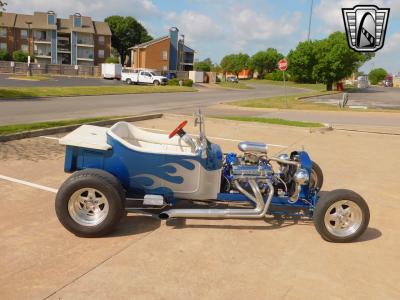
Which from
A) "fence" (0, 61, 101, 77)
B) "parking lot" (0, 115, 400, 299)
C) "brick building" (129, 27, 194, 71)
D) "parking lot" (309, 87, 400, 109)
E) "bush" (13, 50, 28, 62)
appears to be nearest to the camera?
"parking lot" (0, 115, 400, 299)

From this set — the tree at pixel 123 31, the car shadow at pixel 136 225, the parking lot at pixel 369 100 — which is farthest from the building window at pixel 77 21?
the car shadow at pixel 136 225

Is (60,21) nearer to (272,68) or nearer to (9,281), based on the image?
(272,68)

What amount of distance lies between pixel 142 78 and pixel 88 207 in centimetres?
4298

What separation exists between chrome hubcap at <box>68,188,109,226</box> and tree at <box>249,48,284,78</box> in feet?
352

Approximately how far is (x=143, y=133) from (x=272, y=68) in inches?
4274

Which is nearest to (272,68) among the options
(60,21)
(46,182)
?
(60,21)

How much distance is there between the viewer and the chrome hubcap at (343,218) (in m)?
4.55

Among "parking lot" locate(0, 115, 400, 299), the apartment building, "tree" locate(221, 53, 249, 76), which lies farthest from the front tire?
"tree" locate(221, 53, 249, 76)

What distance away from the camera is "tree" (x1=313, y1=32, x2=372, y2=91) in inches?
2052

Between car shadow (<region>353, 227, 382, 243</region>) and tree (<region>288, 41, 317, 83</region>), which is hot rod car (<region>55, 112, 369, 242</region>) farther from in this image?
tree (<region>288, 41, 317, 83</region>)

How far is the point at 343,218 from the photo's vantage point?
4.61 metres

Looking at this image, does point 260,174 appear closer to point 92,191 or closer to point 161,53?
point 92,191

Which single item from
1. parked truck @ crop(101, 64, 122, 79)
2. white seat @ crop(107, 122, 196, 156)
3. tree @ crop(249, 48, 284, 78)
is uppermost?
tree @ crop(249, 48, 284, 78)

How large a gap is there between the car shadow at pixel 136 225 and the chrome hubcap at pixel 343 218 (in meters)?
1.89
